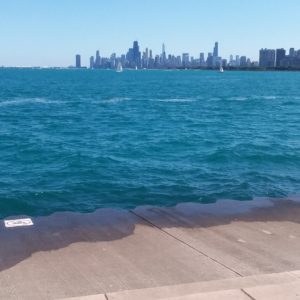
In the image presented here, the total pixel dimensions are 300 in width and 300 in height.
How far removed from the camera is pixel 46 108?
4906 cm

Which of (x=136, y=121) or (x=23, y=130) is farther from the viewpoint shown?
(x=136, y=121)

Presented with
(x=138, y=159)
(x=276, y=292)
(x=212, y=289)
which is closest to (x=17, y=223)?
(x=212, y=289)

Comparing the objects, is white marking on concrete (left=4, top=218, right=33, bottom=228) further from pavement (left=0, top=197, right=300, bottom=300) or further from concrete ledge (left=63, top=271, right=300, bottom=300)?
concrete ledge (left=63, top=271, right=300, bottom=300)

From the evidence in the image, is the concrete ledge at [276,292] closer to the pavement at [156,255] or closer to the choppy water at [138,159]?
the pavement at [156,255]

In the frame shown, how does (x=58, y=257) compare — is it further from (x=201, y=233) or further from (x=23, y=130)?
(x=23, y=130)

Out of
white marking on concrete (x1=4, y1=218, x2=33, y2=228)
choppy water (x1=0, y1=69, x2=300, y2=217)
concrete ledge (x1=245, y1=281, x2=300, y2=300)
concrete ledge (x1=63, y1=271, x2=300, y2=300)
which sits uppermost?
concrete ledge (x1=245, y1=281, x2=300, y2=300)

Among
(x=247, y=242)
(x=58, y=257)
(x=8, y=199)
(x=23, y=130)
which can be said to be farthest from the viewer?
(x=23, y=130)

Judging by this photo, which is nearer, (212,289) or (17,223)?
(212,289)

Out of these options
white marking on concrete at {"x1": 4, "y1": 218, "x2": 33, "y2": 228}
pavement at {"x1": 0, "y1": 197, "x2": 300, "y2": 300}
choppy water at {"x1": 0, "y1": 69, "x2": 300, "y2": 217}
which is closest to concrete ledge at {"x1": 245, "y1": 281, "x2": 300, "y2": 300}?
pavement at {"x1": 0, "y1": 197, "x2": 300, "y2": 300}

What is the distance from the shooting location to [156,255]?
7.81 metres

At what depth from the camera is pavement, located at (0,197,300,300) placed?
6.33 meters

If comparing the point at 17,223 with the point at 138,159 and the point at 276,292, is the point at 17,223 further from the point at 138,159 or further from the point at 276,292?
the point at 138,159

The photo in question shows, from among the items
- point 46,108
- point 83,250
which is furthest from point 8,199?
point 46,108

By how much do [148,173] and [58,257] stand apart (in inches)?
398
